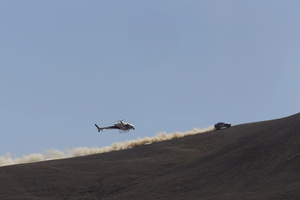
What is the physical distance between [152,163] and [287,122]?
18583 millimetres

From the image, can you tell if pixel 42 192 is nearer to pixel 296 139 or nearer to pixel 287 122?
pixel 296 139

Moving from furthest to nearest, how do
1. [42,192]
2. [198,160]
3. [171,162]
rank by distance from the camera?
[171,162], [198,160], [42,192]

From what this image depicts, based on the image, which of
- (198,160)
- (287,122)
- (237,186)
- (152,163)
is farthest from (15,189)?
(287,122)

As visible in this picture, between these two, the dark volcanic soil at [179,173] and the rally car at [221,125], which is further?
the rally car at [221,125]

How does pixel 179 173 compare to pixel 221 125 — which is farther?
pixel 221 125

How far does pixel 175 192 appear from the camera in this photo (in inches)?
1623

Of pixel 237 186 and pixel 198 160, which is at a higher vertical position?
pixel 198 160

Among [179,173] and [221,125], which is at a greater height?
[221,125]

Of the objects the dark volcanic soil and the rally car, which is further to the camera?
the rally car

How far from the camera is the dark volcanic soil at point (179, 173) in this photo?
127 ft

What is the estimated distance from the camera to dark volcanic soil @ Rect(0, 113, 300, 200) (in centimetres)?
3862

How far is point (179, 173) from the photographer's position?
1909 inches

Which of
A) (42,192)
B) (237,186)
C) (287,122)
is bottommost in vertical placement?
(237,186)

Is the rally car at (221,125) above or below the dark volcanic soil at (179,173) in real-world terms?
above
